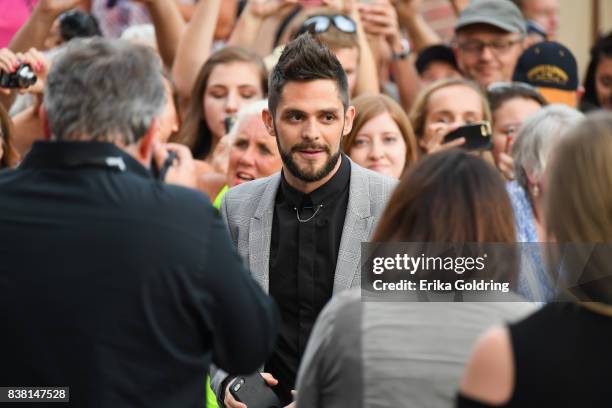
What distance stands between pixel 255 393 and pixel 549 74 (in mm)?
3421

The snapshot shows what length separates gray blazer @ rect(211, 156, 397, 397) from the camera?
3553mm

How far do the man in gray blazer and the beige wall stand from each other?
5.96 metres

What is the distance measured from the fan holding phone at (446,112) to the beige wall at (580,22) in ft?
13.4

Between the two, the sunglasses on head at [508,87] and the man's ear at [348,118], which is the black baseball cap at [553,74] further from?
the man's ear at [348,118]

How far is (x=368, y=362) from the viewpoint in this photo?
2402 millimetres

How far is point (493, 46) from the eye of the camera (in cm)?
643

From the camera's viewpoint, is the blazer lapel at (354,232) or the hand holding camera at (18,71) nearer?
the blazer lapel at (354,232)

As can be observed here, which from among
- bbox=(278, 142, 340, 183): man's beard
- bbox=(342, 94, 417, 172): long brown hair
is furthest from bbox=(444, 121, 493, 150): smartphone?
bbox=(278, 142, 340, 183): man's beard

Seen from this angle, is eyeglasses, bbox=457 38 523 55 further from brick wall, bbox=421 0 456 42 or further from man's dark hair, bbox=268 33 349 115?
brick wall, bbox=421 0 456 42

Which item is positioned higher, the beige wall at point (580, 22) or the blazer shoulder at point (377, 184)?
the beige wall at point (580, 22)

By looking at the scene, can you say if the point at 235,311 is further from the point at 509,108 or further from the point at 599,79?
the point at 599,79

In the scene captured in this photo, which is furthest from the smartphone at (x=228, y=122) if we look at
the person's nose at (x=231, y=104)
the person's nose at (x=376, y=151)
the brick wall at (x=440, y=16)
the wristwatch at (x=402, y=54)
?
the brick wall at (x=440, y=16)

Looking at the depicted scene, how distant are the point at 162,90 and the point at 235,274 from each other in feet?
1.72

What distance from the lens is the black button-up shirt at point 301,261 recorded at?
3582 mm
